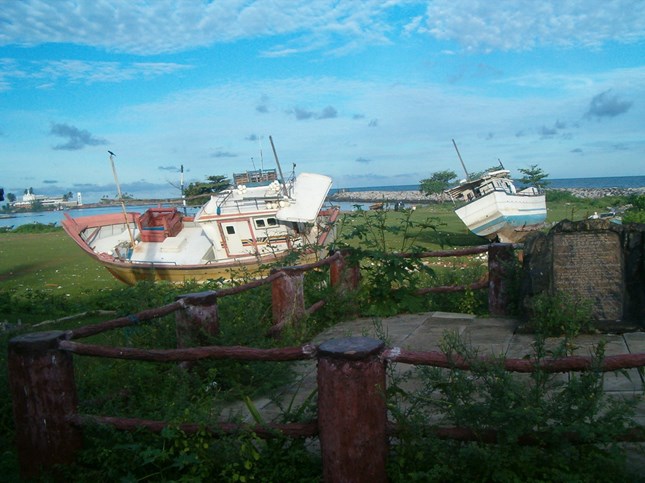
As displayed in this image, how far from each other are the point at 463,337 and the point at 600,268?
1547mm

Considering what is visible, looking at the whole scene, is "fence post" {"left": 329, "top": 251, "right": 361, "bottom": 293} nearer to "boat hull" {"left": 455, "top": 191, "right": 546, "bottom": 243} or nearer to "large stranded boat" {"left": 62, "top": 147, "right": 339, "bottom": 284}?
"large stranded boat" {"left": 62, "top": 147, "right": 339, "bottom": 284}

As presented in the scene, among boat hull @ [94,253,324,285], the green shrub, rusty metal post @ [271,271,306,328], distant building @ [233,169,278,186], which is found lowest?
boat hull @ [94,253,324,285]

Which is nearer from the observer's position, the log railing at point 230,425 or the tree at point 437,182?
the log railing at point 230,425

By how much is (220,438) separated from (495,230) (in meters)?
20.8

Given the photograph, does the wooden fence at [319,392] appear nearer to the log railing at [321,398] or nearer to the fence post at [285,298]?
the log railing at [321,398]

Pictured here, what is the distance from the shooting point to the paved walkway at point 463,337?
15.1 ft

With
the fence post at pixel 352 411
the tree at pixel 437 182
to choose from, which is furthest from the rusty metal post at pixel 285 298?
the tree at pixel 437 182

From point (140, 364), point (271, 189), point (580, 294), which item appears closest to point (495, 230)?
point (271, 189)

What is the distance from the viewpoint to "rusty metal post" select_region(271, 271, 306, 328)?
6.52 meters

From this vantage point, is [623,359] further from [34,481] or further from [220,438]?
[34,481]

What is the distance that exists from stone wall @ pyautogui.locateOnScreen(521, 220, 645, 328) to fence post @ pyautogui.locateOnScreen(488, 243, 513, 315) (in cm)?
88

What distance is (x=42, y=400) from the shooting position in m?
3.63

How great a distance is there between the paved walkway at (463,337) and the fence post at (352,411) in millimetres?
1114

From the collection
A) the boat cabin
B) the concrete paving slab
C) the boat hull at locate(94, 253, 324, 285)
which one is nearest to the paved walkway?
the concrete paving slab
